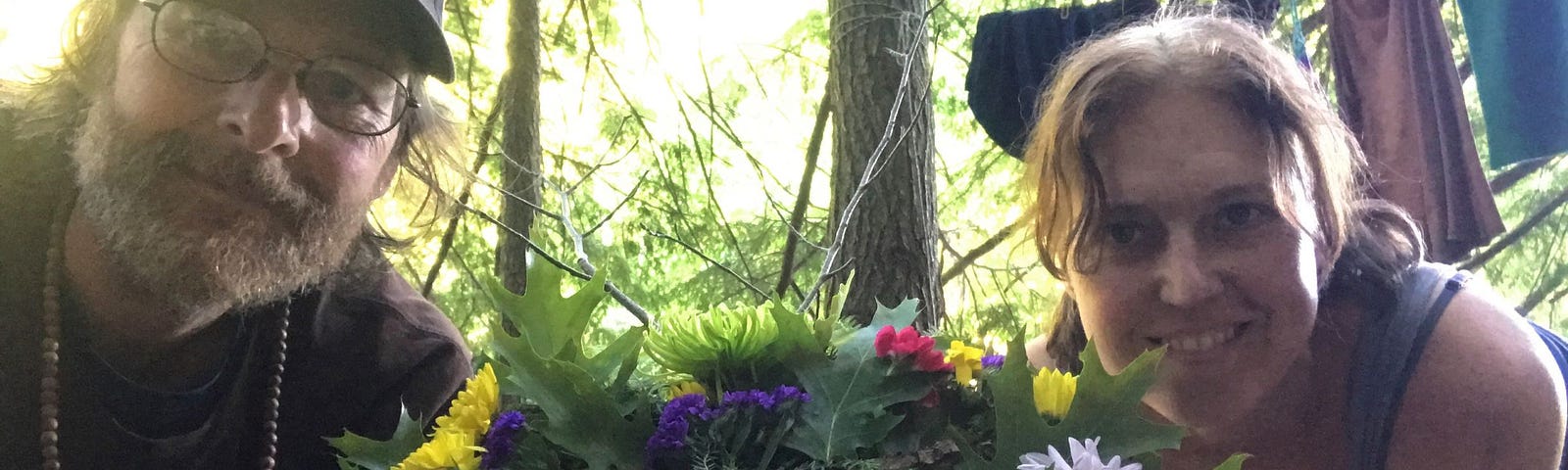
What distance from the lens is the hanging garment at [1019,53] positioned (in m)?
1.53

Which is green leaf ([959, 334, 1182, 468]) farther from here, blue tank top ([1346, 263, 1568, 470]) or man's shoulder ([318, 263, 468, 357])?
man's shoulder ([318, 263, 468, 357])

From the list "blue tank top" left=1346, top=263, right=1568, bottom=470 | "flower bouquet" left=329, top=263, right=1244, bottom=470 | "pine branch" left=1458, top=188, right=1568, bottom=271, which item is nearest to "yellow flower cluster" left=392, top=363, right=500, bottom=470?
"flower bouquet" left=329, top=263, right=1244, bottom=470

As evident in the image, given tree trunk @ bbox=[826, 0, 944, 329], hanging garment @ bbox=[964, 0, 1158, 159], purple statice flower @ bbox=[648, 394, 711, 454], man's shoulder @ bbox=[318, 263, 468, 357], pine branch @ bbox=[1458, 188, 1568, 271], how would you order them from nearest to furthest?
purple statice flower @ bbox=[648, 394, 711, 454] < man's shoulder @ bbox=[318, 263, 468, 357] < hanging garment @ bbox=[964, 0, 1158, 159] < tree trunk @ bbox=[826, 0, 944, 329] < pine branch @ bbox=[1458, 188, 1568, 271]

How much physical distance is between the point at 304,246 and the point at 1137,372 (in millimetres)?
957

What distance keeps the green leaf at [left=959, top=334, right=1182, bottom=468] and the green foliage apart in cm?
20

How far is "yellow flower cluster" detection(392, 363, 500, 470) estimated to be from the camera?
555 millimetres

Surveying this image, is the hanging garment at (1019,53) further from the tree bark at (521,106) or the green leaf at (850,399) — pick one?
the tree bark at (521,106)

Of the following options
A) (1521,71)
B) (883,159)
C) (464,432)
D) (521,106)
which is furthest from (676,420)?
(521,106)

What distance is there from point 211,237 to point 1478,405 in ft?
4.23

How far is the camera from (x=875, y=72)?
188 centimetres

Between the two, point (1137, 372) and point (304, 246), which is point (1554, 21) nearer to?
point (1137, 372)

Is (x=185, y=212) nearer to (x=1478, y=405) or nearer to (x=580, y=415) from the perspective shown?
(x=580, y=415)

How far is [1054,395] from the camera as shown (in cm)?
54

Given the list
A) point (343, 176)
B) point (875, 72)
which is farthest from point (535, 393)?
point (875, 72)
